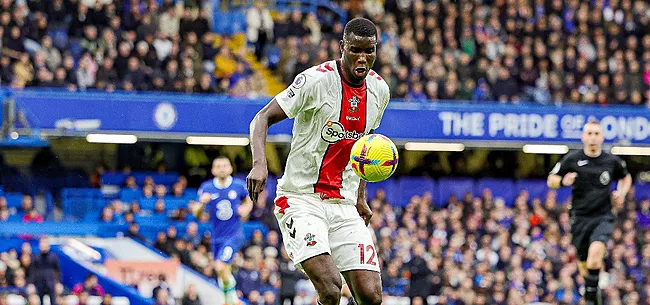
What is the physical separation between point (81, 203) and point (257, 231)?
14.1 ft

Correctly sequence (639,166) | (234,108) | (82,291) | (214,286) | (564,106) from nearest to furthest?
(82,291) < (214,286) < (234,108) < (564,106) < (639,166)

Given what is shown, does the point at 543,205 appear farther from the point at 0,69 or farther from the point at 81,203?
the point at 0,69

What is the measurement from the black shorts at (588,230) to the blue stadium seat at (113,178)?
12837 mm

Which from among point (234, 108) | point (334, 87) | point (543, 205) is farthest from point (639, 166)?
point (334, 87)

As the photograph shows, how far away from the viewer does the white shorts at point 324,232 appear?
8477 millimetres

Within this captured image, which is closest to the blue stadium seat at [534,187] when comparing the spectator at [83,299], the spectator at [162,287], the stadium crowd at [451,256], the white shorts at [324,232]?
the stadium crowd at [451,256]

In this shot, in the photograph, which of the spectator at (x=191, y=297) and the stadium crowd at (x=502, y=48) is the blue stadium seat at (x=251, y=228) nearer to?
the stadium crowd at (x=502, y=48)

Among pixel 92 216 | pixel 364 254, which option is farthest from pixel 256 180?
pixel 92 216

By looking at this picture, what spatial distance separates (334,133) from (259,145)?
2.11 ft

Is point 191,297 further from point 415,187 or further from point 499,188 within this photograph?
point 499,188

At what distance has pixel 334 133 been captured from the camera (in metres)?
8.66

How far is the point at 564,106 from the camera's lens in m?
25.9

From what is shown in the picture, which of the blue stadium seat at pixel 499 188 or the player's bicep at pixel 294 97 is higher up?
the player's bicep at pixel 294 97

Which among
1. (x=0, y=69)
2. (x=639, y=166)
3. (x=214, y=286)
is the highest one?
(x=0, y=69)
